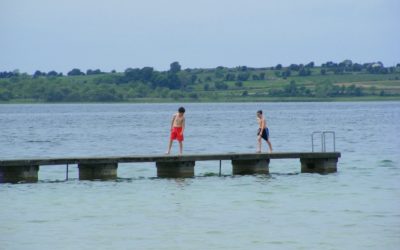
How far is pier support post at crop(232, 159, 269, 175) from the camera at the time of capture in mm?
36219

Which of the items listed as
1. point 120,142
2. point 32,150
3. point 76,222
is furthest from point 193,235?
point 120,142

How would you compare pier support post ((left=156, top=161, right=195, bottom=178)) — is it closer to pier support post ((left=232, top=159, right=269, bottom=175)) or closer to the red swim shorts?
the red swim shorts

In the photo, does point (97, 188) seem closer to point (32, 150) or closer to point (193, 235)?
point (193, 235)

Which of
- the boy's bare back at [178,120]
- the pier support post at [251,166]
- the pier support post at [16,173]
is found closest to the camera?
the pier support post at [16,173]

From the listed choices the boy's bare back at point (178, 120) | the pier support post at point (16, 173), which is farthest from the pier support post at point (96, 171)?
the boy's bare back at point (178, 120)

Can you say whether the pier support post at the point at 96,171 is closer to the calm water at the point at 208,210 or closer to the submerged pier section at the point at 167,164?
the submerged pier section at the point at 167,164

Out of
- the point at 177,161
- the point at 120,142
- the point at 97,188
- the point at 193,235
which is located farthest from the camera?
the point at 120,142

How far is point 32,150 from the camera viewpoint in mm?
58938

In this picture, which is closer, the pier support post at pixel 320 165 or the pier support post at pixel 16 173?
the pier support post at pixel 16 173

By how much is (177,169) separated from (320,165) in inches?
208

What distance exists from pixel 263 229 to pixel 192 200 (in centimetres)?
584

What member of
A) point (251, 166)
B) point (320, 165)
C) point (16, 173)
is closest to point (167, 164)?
point (251, 166)

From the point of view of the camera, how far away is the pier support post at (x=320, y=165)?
37062 millimetres

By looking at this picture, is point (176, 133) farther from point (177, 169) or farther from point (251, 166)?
point (251, 166)
